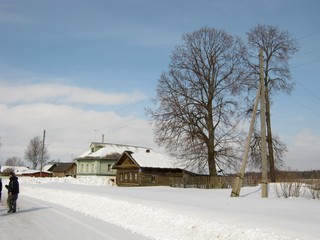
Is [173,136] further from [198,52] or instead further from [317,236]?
[317,236]

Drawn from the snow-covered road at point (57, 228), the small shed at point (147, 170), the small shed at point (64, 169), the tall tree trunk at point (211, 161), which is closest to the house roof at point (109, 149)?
the small shed at point (147, 170)

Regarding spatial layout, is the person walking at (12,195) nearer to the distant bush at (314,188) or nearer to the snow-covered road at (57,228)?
the snow-covered road at (57,228)

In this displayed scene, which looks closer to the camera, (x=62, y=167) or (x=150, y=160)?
(x=150, y=160)

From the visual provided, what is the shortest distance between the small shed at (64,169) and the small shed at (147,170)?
45.0 m

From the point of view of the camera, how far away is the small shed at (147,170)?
161ft

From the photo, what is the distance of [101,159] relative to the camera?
66.8m

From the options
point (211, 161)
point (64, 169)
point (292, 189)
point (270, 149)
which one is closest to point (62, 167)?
point (64, 169)

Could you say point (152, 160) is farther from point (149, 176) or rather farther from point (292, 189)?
point (292, 189)

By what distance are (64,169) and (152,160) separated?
60117mm

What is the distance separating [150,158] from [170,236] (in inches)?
1589

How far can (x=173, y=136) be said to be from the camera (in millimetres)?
38344

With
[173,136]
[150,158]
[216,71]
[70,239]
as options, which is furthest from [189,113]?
[70,239]

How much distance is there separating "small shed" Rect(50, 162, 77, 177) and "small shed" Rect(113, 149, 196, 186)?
45.0 metres

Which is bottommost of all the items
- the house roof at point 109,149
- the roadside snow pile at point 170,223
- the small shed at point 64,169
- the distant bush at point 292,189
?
the roadside snow pile at point 170,223
